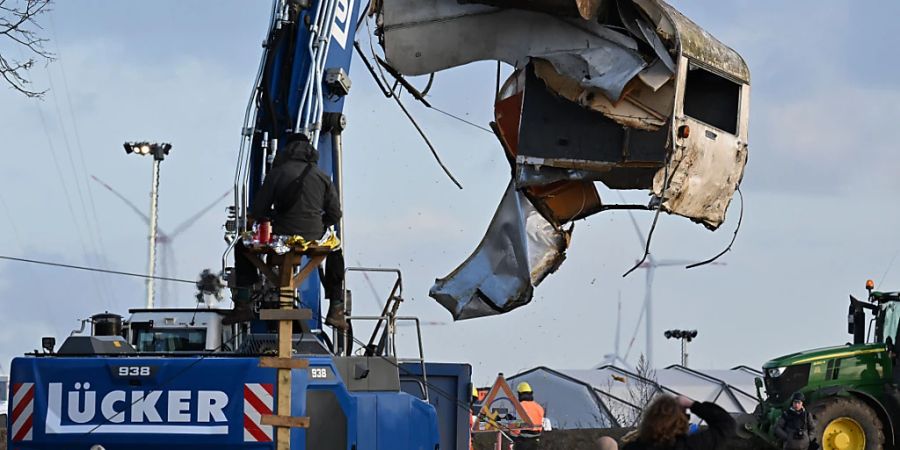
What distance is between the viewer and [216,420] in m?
10.6

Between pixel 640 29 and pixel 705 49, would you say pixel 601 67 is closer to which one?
pixel 640 29

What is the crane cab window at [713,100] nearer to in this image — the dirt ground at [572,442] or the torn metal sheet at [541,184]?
the torn metal sheet at [541,184]

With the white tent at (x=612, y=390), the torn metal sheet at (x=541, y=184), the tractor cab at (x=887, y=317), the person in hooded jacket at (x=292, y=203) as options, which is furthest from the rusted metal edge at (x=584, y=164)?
the white tent at (x=612, y=390)

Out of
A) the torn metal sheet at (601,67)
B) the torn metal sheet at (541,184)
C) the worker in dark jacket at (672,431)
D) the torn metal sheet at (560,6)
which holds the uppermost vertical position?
the torn metal sheet at (560,6)

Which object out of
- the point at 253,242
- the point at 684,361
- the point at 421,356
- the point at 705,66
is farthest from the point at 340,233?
the point at 684,361

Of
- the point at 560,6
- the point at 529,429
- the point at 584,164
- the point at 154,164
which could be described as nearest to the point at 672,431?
the point at 584,164

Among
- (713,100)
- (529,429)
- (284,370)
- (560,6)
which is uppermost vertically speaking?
(560,6)

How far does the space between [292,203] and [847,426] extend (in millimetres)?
12191

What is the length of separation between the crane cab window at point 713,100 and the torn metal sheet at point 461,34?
1143mm

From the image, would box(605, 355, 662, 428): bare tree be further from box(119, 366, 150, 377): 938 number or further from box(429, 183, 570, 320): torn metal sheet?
box(119, 366, 150, 377): 938 number

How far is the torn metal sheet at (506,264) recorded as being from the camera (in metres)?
14.0

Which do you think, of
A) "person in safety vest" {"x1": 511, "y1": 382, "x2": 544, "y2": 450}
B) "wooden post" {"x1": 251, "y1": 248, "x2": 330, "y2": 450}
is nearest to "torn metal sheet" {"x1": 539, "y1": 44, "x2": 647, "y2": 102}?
"wooden post" {"x1": 251, "y1": 248, "x2": 330, "y2": 450}

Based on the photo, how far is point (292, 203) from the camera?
1222 cm

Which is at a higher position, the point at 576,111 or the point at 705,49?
the point at 705,49
